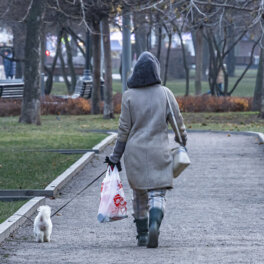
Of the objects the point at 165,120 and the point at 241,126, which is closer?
the point at 165,120

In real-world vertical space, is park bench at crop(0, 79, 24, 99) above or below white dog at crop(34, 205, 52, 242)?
below

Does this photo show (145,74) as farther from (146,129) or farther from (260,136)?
(260,136)

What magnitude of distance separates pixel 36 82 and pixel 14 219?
13.5 m

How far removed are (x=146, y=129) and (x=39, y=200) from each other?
2614 mm

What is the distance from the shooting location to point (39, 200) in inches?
356

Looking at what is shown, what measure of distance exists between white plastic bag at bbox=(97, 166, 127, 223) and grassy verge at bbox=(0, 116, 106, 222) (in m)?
1.39

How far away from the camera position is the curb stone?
743 cm

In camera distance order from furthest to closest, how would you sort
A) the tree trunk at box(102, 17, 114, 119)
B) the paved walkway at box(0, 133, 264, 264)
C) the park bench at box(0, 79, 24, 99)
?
1. the park bench at box(0, 79, 24, 99)
2. the tree trunk at box(102, 17, 114, 119)
3. the paved walkway at box(0, 133, 264, 264)

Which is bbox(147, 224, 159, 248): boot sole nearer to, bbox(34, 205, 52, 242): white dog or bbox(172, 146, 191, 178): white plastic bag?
bbox(172, 146, 191, 178): white plastic bag

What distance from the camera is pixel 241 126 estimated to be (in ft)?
71.7

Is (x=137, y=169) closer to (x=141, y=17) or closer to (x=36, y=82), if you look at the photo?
(x=36, y=82)

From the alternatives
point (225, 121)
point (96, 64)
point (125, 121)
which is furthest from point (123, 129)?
point (96, 64)

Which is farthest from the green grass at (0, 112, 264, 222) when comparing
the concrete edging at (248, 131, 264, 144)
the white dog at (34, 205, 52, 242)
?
the concrete edging at (248, 131, 264, 144)

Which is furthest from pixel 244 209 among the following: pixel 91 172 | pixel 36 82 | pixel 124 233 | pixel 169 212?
pixel 36 82
